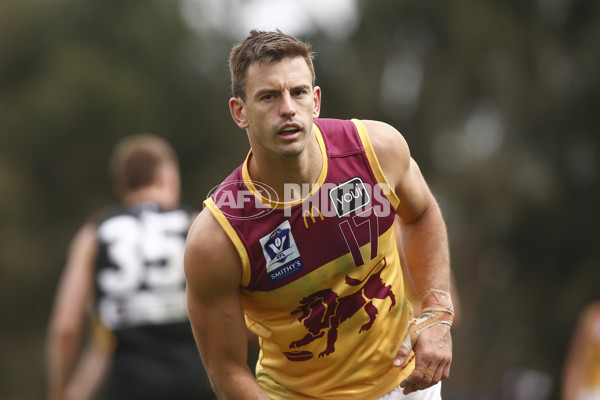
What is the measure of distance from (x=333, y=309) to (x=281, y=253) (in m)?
0.38

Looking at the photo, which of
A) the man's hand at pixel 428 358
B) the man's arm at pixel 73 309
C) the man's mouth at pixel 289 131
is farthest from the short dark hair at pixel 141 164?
the man's hand at pixel 428 358

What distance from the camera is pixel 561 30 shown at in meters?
18.9

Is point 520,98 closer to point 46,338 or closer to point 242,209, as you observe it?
point 46,338

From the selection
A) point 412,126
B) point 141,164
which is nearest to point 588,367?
point 141,164

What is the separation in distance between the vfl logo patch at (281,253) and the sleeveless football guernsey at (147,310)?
2.49 metres

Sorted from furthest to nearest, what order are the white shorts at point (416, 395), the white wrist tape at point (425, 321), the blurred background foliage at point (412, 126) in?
the blurred background foliage at point (412, 126) < the white shorts at point (416, 395) < the white wrist tape at point (425, 321)

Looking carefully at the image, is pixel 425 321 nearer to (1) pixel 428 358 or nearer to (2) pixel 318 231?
(1) pixel 428 358

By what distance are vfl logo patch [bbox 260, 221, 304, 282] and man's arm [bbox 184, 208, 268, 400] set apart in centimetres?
13

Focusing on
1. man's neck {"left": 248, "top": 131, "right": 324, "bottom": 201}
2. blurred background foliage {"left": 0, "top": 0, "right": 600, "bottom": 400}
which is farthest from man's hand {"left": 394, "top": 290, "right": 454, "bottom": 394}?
blurred background foliage {"left": 0, "top": 0, "right": 600, "bottom": 400}

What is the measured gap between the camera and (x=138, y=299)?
246 inches

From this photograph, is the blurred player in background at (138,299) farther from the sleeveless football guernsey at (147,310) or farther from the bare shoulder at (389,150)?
the bare shoulder at (389,150)

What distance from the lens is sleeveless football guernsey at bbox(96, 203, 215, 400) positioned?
20.5 ft

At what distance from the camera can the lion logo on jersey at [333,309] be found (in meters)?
3.99

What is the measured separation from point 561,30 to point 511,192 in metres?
3.49
